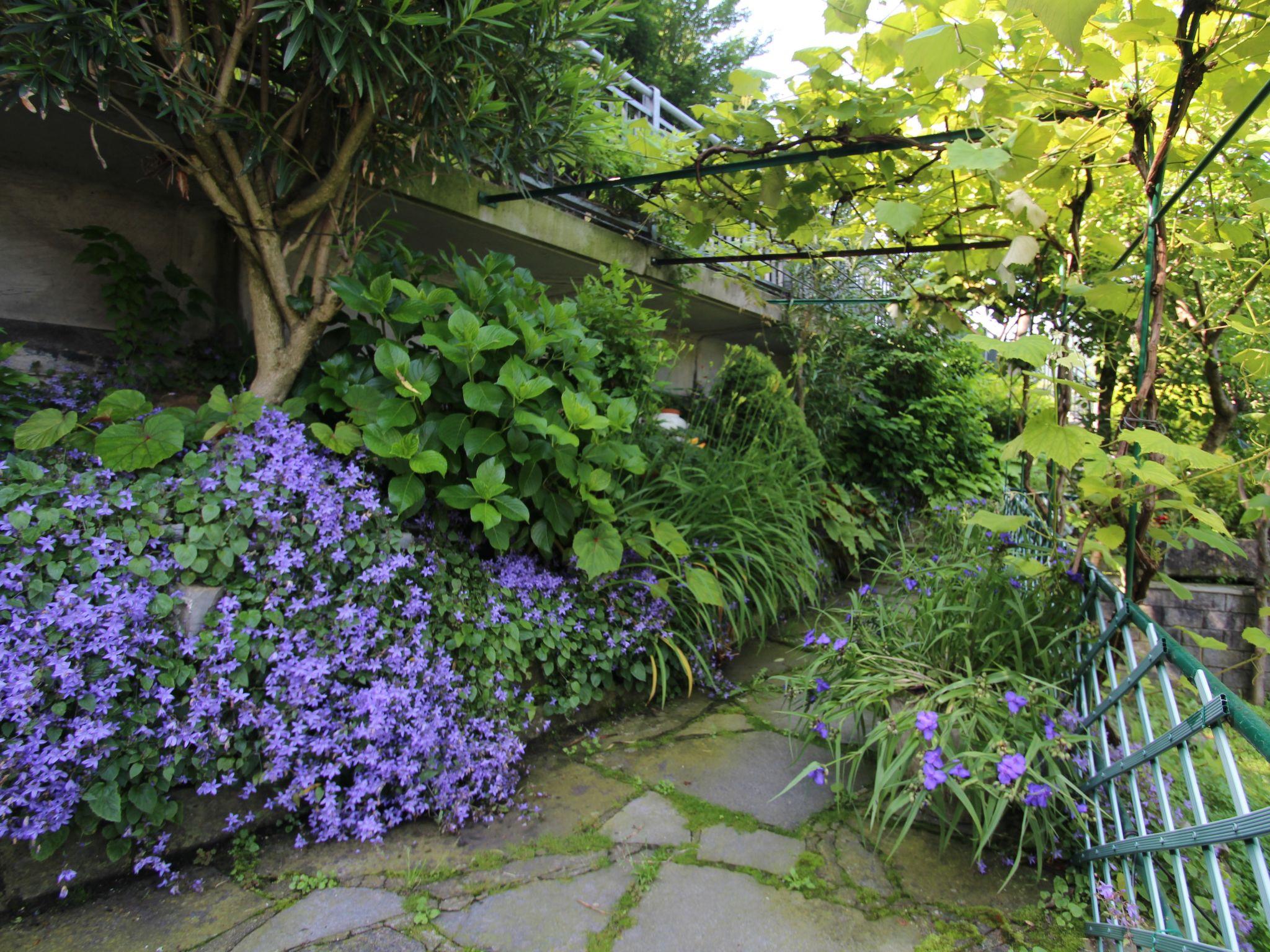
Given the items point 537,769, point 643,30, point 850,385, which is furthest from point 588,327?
point 643,30

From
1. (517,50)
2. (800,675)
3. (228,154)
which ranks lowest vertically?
(800,675)

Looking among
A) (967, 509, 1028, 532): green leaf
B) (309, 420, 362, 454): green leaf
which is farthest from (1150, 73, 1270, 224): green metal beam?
(309, 420, 362, 454): green leaf

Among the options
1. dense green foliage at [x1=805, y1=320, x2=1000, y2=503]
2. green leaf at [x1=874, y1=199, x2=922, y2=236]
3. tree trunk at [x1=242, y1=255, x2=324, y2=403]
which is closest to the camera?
green leaf at [x1=874, y1=199, x2=922, y2=236]

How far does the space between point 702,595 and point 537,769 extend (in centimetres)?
82

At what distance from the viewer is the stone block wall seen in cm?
388

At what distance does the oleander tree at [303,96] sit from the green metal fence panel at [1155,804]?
2.23 meters

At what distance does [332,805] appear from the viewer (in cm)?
176

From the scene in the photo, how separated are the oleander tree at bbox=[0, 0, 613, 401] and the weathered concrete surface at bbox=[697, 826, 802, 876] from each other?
6.51 ft

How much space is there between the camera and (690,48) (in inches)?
503

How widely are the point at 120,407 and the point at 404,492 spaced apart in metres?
0.81

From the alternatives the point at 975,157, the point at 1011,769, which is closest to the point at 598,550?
the point at 1011,769

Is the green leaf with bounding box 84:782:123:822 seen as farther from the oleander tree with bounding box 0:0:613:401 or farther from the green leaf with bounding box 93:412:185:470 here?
the oleander tree with bounding box 0:0:613:401

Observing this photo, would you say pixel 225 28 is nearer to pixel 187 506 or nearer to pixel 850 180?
pixel 187 506

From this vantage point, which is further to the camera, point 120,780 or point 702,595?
point 702,595
